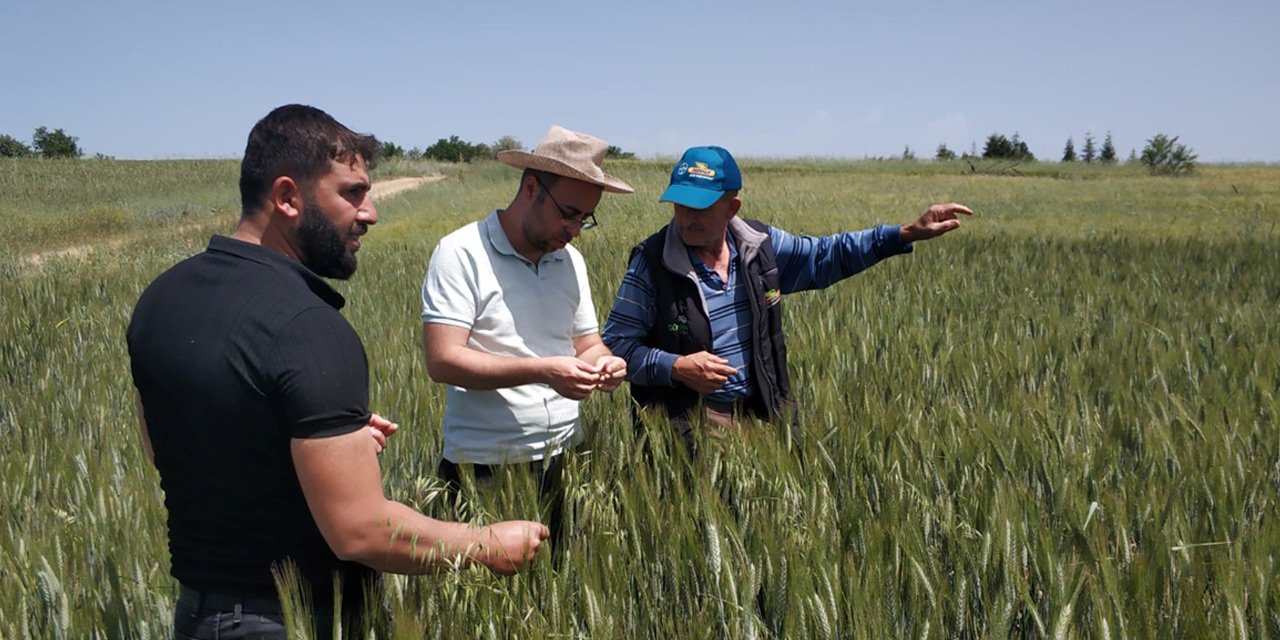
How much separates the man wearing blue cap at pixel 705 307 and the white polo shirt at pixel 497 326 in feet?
1.48

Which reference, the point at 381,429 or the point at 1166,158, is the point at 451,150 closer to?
the point at 1166,158

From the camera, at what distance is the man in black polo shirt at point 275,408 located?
128cm

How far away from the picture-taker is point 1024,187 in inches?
1088

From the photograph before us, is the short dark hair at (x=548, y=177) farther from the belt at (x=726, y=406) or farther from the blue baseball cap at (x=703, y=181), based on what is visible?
the belt at (x=726, y=406)

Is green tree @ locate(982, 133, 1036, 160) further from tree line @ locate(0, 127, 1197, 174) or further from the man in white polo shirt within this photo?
the man in white polo shirt

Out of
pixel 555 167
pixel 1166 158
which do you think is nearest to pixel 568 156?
pixel 555 167

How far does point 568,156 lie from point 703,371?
668 mm

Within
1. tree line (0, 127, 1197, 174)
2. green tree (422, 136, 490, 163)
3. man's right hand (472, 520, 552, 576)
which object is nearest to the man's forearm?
man's right hand (472, 520, 552, 576)

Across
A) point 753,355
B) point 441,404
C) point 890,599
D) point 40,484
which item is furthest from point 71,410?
point 890,599

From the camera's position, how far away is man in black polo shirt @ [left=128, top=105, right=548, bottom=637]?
1280 mm

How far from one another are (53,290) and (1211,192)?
26.2 m

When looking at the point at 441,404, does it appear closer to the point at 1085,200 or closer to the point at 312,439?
the point at 312,439

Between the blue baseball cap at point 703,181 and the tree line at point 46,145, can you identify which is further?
the tree line at point 46,145

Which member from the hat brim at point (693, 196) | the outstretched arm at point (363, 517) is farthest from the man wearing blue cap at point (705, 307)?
the outstretched arm at point (363, 517)
